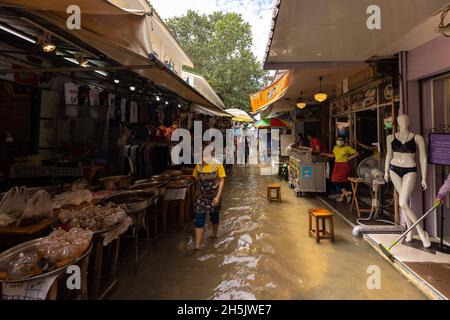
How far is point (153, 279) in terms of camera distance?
10.4 ft

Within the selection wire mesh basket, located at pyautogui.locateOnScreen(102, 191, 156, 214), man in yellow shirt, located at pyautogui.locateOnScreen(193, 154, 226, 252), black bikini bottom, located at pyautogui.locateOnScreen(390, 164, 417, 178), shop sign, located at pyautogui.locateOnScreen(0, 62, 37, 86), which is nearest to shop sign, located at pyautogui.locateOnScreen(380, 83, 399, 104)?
black bikini bottom, located at pyautogui.locateOnScreen(390, 164, 417, 178)

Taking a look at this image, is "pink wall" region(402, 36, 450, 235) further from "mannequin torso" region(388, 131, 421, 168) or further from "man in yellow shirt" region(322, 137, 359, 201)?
"man in yellow shirt" region(322, 137, 359, 201)

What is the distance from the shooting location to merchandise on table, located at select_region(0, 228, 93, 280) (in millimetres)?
1830

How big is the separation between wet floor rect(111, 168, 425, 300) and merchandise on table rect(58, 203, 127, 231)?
893 millimetres

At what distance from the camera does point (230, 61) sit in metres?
20.0

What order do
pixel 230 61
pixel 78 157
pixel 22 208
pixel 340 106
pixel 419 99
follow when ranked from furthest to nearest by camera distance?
pixel 230 61, pixel 340 106, pixel 78 157, pixel 419 99, pixel 22 208

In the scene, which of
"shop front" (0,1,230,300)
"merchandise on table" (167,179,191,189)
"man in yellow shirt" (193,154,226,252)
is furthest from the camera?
"merchandise on table" (167,179,191,189)

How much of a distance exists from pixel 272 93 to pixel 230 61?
13511 mm

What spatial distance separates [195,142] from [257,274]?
5949mm

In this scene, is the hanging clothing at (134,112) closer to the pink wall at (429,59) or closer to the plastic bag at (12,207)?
the plastic bag at (12,207)

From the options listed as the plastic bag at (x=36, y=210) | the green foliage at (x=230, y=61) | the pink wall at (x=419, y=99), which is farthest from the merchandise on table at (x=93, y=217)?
the green foliage at (x=230, y=61)

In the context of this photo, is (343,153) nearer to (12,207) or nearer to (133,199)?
(133,199)

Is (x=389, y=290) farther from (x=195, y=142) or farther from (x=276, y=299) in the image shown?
(x=195, y=142)

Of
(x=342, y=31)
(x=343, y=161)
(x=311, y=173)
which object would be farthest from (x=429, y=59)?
(x=311, y=173)
